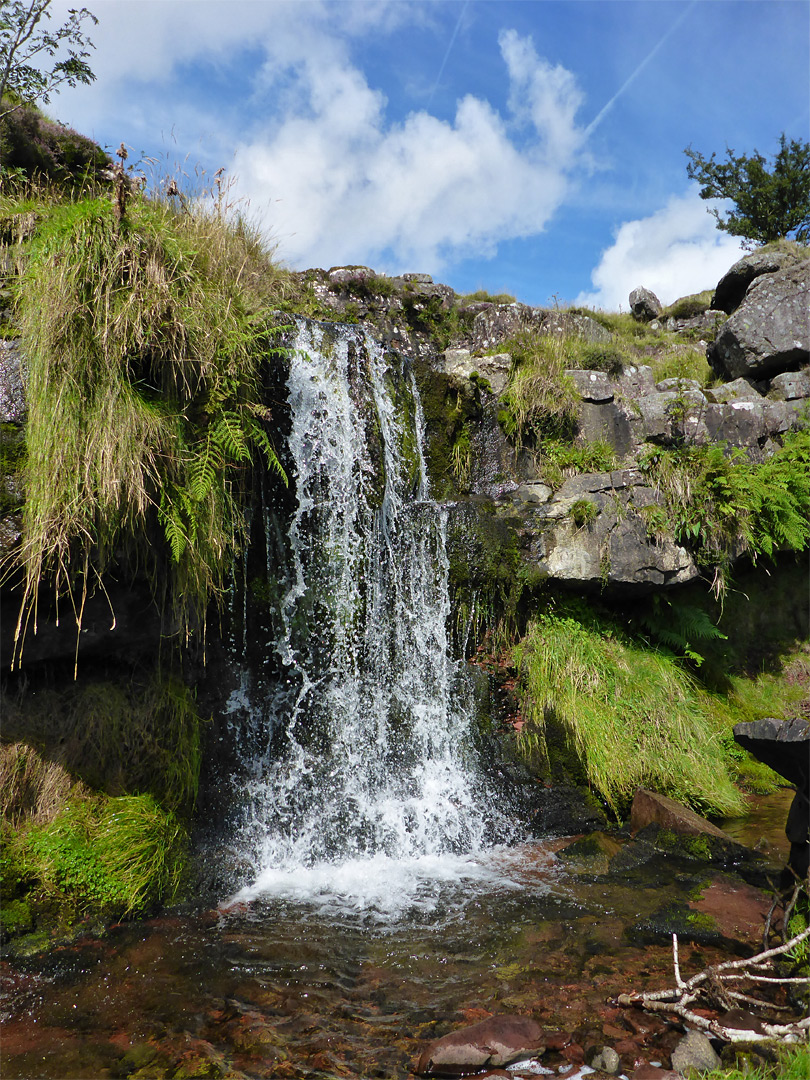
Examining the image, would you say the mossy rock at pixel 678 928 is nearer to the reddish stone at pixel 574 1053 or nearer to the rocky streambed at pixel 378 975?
the rocky streambed at pixel 378 975

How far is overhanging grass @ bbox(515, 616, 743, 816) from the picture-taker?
5.57 metres

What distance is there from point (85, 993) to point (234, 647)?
2546 millimetres

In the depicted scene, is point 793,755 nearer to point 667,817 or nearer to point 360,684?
point 667,817

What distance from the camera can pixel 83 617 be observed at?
4355mm

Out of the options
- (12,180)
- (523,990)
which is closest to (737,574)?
(523,990)

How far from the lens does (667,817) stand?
5047 millimetres

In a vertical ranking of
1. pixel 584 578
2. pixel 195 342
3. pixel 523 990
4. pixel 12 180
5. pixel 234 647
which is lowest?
pixel 523 990

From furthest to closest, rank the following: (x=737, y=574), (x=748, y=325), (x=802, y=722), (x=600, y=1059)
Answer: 1. (x=748, y=325)
2. (x=737, y=574)
3. (x=802, y=722)
4. (x=600, y=1059)

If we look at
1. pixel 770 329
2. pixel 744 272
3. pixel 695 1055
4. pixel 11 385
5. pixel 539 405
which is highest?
pixel 744 272

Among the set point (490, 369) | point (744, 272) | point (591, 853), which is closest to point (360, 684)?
point (591, 853)

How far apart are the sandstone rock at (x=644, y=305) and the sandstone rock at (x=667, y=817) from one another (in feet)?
47.2

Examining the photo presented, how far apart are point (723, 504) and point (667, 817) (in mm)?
3378

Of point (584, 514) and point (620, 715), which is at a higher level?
point (584, 514)

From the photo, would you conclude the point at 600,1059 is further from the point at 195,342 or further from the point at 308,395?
the point at 308,395
